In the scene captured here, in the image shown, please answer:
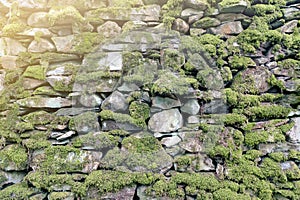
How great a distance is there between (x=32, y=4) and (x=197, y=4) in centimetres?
186

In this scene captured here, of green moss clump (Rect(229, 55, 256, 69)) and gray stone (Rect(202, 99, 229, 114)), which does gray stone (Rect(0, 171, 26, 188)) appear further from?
green moss clump (Rect(229, 55, 256, 69))

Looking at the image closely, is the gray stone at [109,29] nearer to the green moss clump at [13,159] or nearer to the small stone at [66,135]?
the small stone at [66,135]

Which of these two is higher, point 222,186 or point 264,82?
point 264,82

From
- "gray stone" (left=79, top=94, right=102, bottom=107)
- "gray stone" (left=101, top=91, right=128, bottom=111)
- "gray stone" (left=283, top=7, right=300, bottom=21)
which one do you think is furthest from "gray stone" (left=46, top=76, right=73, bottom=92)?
"gray stone" (left=283, top=7, right=300, bottom=21)

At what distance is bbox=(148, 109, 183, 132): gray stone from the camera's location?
261cm

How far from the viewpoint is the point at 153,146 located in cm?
258

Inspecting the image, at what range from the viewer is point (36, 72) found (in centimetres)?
265

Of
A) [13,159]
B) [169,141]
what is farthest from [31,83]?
[169,141]

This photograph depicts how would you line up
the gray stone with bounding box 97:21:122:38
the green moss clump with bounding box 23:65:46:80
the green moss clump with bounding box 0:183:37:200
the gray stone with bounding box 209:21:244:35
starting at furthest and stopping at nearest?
1. the gray stone with bounding box 209:21:244:35
2. the gray stone with bounding box 97:21:122:38
3. the green moss clump with bounding box 23:65:46:80
4. the green moss clump with bounding box 0:183:37:200

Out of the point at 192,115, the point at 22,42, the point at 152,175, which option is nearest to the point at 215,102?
the point at 192,115

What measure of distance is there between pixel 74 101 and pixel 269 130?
2.14 meters

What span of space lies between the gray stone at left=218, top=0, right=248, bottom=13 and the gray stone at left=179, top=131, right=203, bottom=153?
58.0 inches

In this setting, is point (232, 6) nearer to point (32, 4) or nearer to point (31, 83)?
point (32, 4)

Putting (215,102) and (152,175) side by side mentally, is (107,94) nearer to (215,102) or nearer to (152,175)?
(152,175)
